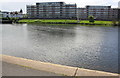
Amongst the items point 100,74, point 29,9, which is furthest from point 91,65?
point 29,9

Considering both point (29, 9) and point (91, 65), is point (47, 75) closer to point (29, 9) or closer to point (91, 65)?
point (91, 65)

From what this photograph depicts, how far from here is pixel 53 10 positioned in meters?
172

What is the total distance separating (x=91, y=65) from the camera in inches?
572

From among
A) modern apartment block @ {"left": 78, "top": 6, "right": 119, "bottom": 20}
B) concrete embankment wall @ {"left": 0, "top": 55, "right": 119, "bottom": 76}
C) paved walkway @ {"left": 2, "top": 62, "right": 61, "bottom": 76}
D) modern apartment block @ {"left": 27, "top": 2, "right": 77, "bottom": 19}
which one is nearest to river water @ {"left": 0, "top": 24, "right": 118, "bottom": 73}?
concrete embankment wall @ {"left": 0, "top": 55, "right": 119, "bottom": 76}

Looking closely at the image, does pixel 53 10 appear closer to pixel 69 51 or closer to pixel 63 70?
pixel 69 51

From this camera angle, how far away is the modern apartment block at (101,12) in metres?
163

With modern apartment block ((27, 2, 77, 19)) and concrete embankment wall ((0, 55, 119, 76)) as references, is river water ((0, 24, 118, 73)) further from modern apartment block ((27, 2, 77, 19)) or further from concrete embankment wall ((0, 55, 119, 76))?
modern apartment block ((27, 2, 77, 19))

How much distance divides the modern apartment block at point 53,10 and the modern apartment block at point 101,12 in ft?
36.0

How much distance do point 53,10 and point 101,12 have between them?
5566 centimetres

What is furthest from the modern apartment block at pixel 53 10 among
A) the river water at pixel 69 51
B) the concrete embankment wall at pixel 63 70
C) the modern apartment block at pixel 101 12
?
the concrete embankment wall at pixel 63 70

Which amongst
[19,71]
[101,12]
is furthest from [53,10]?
[19,71]

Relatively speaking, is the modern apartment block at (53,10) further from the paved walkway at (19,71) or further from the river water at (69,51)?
the paved walkway at (19,71)

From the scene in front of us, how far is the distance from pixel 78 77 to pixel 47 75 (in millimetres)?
1328

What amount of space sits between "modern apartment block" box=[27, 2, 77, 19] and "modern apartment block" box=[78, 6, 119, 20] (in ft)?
36.0
